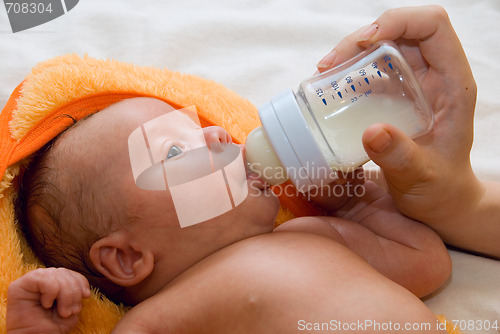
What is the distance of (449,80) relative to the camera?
0.98m

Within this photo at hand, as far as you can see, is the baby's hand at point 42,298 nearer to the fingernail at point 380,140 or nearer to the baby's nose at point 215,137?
the baby's nose at point 215,137

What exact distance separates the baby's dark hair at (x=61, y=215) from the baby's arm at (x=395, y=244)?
355mm

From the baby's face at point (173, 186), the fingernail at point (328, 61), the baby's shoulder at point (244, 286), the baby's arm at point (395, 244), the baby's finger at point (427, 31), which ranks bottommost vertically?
the baby's arm at point (395, 244)

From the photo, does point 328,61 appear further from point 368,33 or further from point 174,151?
point 174,151

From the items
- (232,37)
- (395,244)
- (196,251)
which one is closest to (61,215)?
(196,251)

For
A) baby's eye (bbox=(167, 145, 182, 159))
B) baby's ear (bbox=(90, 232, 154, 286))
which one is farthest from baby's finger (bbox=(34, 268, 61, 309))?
baby's eye (bbox=(167, 145, 182, 159))

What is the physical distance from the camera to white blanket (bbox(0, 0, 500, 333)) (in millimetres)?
1523

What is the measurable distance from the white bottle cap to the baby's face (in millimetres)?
111

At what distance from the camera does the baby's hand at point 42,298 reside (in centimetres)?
81

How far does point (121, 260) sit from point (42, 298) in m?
0.17

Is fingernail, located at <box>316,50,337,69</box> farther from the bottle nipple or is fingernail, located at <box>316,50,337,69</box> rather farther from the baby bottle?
the bottle nipple

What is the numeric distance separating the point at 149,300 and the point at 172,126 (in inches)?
12.4

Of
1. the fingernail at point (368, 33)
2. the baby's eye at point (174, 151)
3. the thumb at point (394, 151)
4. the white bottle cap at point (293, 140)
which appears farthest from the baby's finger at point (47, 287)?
the fingernail at point (368, 33)

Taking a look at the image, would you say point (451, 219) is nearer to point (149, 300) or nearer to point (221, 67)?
point (149, 300)
